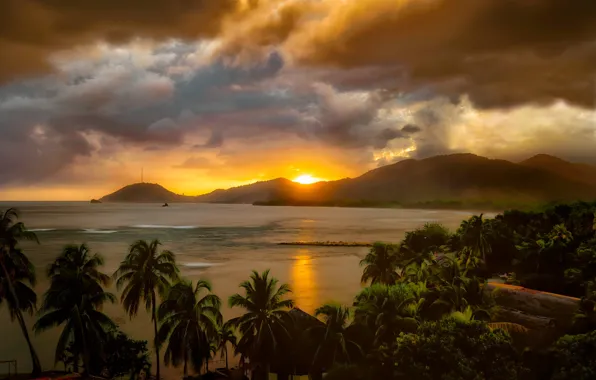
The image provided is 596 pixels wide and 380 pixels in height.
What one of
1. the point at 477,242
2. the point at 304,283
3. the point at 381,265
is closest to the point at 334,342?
the point at 381,265

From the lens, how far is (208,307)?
30.3m

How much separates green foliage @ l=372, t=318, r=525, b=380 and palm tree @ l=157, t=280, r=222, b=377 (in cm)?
1195

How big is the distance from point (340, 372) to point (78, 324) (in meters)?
16.4

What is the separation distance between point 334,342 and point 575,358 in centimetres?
1167

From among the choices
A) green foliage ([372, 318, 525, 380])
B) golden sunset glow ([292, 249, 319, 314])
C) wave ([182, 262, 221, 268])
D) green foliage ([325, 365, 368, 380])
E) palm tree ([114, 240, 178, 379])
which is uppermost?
palm tree ([114, 240, 178, 379])

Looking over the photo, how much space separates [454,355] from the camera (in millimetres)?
20062

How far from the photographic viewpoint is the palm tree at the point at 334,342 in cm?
2583

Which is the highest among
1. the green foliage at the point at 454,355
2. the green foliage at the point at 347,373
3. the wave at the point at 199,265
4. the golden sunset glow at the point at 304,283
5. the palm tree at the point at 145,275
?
the palm tree at the point at 145,275

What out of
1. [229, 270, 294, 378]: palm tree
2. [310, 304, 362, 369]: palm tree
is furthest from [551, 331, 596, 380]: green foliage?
[229, 270, 294, 378]: palm tree

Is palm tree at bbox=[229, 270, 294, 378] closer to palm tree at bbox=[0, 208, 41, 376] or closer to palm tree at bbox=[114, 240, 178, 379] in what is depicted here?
palm tree at bbox=[114, 240, 178, 379]

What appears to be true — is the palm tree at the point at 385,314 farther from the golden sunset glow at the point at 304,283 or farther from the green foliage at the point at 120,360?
the golden sunset glow at the point at 304,283

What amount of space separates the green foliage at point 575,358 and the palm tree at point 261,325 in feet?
47.2

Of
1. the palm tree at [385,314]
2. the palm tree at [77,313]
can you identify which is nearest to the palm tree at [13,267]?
the palm tree at [77,313]

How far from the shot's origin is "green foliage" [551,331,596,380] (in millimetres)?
17641
